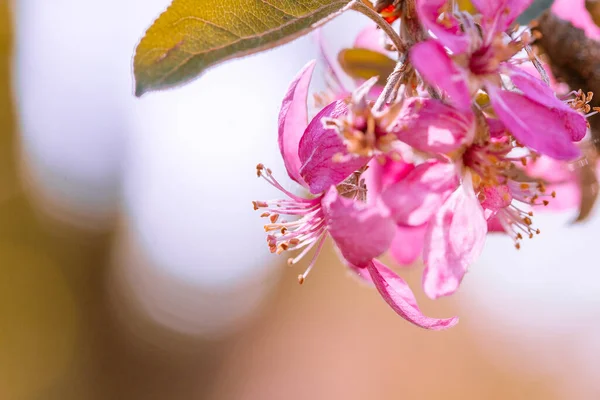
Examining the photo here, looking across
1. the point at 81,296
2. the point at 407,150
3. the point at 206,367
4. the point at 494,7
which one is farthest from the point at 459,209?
the point at 206,367

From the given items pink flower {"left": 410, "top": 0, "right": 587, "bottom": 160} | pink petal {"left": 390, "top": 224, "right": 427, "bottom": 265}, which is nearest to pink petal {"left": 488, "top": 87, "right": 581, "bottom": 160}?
pink flower {"left": 410, "top": 0, "right": 587, "bottom": 160}

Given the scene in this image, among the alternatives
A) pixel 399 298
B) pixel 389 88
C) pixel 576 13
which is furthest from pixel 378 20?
pixel 576 13

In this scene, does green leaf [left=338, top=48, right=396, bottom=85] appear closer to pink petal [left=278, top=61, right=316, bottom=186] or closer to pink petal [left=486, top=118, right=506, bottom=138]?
pink petal [left=278, top=61, right=316, bottom=186]

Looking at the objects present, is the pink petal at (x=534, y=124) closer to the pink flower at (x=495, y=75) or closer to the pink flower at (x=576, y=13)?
the pink flower at (x=495, y=75)

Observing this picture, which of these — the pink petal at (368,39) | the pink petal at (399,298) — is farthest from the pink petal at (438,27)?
the pink petal at (368,39)

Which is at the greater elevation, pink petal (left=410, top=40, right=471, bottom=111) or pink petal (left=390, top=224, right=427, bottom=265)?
pink petal (left=410, top=40, right=471, bottom=111)

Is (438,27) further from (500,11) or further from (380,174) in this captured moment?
(380,174)

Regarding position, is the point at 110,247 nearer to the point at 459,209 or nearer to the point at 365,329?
the point at 365,329
